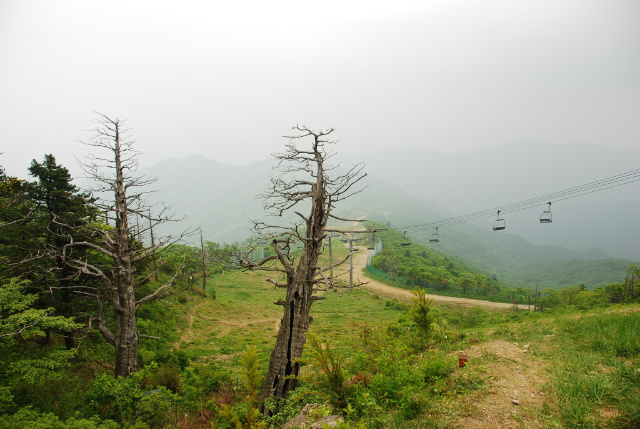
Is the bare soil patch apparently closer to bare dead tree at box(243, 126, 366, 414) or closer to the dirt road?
bare dead tree at box(243, 126, 366, 414)

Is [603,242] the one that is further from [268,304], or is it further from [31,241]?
[31,241]

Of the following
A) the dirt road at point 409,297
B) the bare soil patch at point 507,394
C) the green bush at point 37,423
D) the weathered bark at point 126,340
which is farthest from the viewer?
the dirt road at point 409,297

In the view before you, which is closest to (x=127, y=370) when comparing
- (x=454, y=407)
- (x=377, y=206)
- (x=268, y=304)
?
(x=454, y=407)

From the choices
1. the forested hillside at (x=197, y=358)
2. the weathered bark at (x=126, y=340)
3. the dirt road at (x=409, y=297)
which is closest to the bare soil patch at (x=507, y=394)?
the forested hillside at (x=197, y=358)

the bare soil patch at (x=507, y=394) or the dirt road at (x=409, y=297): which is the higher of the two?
the bare soil patch at (x=507, y=394)

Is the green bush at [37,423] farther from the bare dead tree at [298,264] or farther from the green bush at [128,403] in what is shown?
the bare dead tree at [298,264]

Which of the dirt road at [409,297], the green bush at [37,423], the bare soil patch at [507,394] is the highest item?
the bare soil patch at [507,394]

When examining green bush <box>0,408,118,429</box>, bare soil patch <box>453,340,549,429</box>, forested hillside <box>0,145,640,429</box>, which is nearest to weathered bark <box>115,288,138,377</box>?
forested hillside <box>0,145,640,429</box>

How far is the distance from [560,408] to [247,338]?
2039cm

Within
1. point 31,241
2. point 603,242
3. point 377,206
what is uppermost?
point 377,206

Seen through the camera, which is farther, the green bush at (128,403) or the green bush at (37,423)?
the green bush at (128,403)

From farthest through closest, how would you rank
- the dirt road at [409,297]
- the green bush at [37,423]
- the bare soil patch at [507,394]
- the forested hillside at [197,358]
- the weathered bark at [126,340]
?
1. the dirt road at [409,297]
2. the weathered bark at [126,340]
3. the green bush at [37,423]
4. the forested hillside at [197,358]
5. the bare soil patch at [507,394]

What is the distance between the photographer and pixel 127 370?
10.1 meters

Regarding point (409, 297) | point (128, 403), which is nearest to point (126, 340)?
point (128, 403)
